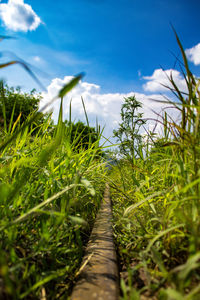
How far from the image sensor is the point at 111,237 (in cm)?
101

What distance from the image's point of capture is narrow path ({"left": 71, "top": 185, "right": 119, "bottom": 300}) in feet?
1.92

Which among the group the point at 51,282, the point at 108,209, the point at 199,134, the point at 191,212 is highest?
the point at 199,134

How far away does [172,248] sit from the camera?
0.73 meters

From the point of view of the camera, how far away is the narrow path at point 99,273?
58 cm

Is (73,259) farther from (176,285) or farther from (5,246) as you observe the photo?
(176,285)

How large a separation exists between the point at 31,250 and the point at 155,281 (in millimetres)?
440

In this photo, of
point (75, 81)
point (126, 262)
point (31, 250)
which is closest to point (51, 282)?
point (31, 250)

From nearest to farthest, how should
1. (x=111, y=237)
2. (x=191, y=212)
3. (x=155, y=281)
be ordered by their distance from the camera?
(x=155, y=281) → (x=191, y=212) → (x=111, y=237)

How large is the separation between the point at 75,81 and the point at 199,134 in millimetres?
642

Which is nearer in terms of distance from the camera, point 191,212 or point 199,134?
point 191,212

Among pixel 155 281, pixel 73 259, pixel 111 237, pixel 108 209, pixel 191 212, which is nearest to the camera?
pixel 155 281

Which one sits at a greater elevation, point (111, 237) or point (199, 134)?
point (199, 134)

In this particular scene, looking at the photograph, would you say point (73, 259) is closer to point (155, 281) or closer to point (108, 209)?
point (155, 281)

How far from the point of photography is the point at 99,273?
688 millimetres
